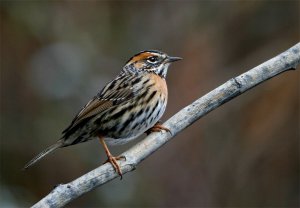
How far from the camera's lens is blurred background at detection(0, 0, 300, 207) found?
29.6ft

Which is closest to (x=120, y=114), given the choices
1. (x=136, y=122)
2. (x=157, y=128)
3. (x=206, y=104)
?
(x=136, y=122)

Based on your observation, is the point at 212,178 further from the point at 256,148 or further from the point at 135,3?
the point at 135,3

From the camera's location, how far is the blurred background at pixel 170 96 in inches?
356

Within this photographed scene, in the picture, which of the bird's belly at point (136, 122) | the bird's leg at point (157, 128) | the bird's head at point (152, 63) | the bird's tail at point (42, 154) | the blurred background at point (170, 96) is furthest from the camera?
the blurred background at point (170, 96)

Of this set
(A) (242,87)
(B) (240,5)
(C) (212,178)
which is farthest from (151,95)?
(B) (240,5)

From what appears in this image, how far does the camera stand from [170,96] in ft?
35.0

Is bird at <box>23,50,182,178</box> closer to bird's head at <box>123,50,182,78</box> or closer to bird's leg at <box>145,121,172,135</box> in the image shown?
bird's leg at <box>145,121,172,135</box>

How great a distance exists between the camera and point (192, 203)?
9.92 meters

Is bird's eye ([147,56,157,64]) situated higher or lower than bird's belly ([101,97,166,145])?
higher

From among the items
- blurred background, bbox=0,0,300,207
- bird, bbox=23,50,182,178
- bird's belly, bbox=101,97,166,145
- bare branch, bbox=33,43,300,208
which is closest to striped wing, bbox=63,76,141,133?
bird, bbox=23,50,182,178

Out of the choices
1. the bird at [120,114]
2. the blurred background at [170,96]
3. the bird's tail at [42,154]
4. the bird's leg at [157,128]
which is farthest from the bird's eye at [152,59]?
the blurred background at [170,96]

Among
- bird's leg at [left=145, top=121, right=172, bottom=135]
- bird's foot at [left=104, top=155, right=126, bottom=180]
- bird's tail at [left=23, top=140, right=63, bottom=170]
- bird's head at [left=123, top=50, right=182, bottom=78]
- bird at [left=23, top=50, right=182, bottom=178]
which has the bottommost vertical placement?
bird's foot at [left=104, top=155, right=126, bottom=180]

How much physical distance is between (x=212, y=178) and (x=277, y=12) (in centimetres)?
262

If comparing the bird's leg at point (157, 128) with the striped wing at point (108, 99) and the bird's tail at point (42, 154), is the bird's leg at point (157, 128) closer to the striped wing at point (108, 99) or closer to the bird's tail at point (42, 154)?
the striped wing at point (108, 99)
